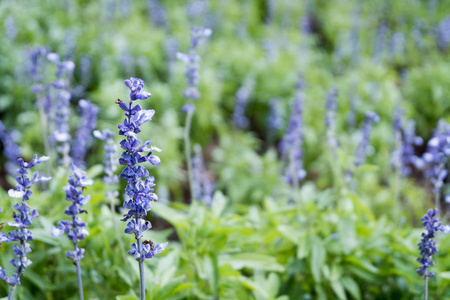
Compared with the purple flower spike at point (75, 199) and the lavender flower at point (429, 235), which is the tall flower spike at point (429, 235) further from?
the purple flower spike at point (75, 199)

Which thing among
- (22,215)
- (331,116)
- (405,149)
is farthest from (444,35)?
(22,215)

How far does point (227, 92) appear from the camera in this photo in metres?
8.63

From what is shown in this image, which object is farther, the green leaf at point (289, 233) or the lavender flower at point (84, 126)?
the lavender flower at point (84, 126)

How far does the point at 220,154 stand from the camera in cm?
696

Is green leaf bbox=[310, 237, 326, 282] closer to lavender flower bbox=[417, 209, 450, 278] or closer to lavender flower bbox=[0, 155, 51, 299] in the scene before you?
lavender flower bbox=[417, 209, 450, 278]

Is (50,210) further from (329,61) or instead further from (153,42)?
(329,61)

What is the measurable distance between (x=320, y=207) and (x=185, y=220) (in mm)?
1254

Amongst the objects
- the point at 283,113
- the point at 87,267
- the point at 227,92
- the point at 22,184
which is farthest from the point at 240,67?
the point at 22,184

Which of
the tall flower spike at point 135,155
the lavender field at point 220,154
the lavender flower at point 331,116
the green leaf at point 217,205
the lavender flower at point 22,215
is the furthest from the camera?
the lavender flower at point 331,116

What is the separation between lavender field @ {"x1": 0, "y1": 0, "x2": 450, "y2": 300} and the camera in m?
3.29

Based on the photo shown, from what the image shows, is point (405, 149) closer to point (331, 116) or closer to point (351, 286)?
point (331, 116)

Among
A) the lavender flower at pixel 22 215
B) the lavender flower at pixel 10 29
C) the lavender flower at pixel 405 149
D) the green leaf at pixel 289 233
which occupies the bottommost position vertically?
the lavender flower at pixel 22 215

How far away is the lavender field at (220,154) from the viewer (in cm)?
329

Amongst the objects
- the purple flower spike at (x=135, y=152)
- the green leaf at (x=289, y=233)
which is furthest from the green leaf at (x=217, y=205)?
the purple flower spike at (x=135, y=152)
